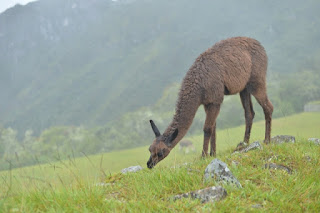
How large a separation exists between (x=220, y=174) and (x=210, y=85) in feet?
10.2

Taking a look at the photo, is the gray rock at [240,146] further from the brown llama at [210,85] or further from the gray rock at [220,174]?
the gray rock at [220,174]

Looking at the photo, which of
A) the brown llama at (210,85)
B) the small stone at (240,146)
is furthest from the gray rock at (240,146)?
the brown llama at (210,85)

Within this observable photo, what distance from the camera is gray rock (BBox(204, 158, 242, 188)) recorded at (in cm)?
373

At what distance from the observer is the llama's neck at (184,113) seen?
6.55 metres

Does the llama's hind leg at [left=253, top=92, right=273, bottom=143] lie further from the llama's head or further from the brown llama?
the llama's head

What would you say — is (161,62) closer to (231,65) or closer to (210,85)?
(231,65)

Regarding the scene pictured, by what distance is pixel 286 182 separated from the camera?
12.4 feet

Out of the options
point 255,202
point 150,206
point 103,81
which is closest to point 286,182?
point 255,202

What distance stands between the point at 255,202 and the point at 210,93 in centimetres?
357

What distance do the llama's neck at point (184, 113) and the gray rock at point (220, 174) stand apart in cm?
256

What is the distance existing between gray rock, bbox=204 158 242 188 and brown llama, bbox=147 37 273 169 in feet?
7.47

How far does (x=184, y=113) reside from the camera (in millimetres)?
6582

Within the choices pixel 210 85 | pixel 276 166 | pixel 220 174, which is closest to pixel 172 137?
pixel 210 85

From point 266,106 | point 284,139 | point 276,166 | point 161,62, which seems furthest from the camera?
point 161,62
